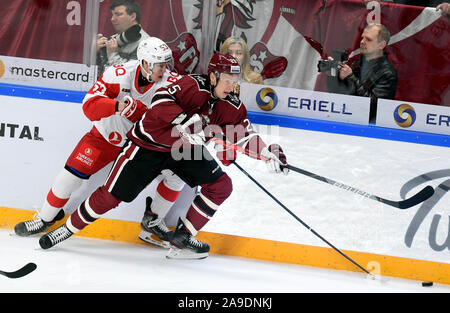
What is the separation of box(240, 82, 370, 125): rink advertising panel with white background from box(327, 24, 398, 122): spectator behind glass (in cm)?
4

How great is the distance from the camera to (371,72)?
3676mm

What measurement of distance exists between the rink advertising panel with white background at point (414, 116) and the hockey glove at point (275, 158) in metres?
0.57

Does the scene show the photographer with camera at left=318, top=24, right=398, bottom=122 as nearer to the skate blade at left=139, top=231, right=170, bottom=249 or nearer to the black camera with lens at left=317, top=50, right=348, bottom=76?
the black camera with lens at left=317, top=50, right=348, bottom=76

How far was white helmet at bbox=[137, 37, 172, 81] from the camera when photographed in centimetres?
346

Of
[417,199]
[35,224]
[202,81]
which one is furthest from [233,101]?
[35,224]

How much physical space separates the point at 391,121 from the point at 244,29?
925 mm

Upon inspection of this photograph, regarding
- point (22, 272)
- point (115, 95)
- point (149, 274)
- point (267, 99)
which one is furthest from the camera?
point (267, 99)

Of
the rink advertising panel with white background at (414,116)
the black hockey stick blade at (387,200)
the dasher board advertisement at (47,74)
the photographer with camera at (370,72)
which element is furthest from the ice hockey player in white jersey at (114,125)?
the rink advertising panel with white background at (414,116)

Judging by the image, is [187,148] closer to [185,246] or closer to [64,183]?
[185,246]

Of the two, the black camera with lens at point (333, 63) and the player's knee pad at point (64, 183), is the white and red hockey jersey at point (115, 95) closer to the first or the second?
the player's knee pad at point (64, 183)

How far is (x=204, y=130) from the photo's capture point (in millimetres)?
3609

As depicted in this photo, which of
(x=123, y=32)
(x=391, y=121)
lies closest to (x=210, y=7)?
(x=123, y=32)

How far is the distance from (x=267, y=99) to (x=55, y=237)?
4.39ft

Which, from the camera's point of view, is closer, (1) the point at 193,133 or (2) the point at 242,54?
(1) the point at 193,133
